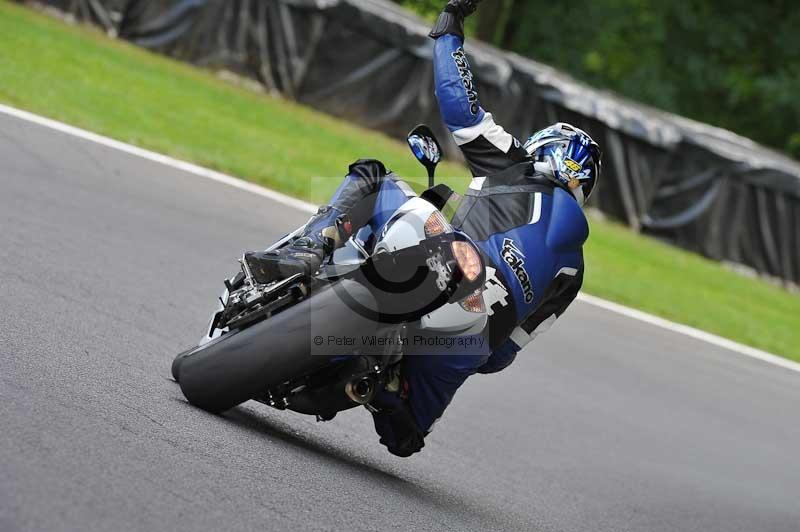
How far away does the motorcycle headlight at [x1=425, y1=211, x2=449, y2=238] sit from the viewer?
5.36m

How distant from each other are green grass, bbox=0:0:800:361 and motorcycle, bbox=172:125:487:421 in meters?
6.46

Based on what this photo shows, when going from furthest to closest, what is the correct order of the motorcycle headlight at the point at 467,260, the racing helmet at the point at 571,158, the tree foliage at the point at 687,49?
the tree foliage at the point at 687,49
the racing helmet at the point at 571,158
the motorcycle headlight at the point at 467,260

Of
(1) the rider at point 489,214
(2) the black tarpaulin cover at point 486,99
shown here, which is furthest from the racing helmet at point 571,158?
(2) the black tarpaulin cover at point 486,99

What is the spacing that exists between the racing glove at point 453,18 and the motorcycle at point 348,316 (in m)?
0.52

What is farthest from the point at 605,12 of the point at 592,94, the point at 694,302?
the point at 694,302

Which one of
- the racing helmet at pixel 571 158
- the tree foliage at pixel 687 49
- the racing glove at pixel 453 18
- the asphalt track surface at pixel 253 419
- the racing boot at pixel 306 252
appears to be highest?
the racing glove at pixel 453 18

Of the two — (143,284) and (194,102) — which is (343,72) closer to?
(194,102)

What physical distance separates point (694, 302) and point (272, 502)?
38.0ft

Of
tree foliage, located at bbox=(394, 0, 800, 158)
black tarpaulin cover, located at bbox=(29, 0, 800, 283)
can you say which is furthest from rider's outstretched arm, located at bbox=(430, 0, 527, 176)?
tree foliage, located at bbox=(394, 0, 800, 158)

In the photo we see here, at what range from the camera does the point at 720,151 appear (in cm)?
1955

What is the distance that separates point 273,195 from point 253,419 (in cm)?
725

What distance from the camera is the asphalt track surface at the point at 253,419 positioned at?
4680 mm

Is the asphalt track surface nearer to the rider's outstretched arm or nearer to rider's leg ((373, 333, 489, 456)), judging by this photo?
rider's leg ((373, 333, 489, 456))

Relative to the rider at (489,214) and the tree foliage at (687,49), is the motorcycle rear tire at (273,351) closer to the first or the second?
the rider at (489,214)
